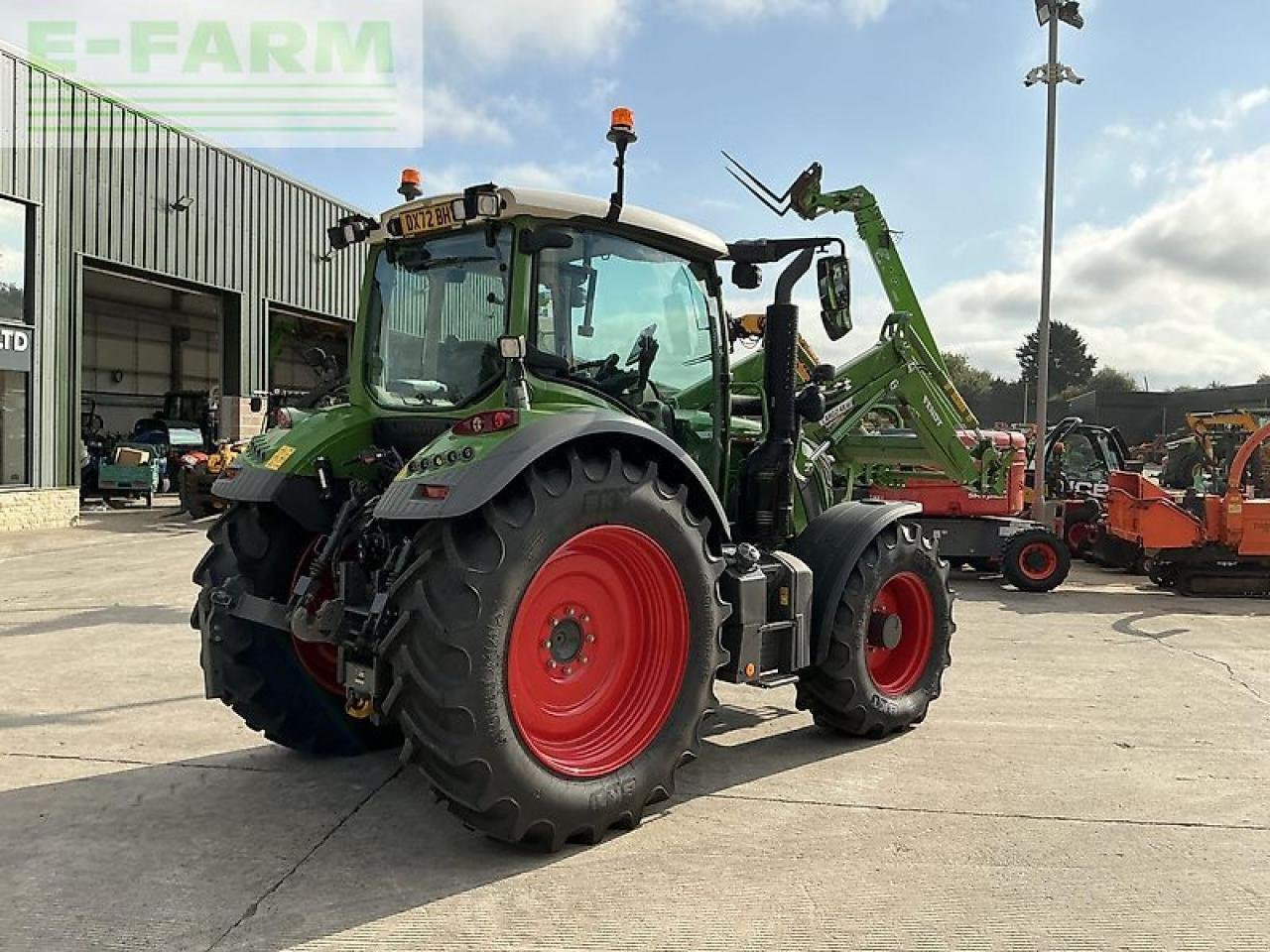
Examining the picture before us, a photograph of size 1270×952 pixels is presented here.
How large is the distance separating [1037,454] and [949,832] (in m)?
10.8

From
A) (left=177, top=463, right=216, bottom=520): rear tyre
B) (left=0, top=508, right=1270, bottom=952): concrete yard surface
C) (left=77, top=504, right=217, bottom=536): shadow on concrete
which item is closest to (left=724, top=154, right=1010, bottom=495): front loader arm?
(left=0, top=508, right=1270, bottom=952): concrete yard surface

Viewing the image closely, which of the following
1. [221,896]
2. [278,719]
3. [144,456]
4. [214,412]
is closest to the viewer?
[221,896]

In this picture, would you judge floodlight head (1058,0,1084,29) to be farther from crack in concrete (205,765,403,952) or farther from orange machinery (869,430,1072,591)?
crack in concrete (205,765,403,952)

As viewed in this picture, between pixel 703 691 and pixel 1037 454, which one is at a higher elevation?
pixel 1037 454

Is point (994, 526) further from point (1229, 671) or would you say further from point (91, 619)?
point (91, 619)

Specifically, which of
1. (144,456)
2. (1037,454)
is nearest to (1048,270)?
(1037,454)

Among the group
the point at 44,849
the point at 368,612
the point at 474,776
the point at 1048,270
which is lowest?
the point at 44,849

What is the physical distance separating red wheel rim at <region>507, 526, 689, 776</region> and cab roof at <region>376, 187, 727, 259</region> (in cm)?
133

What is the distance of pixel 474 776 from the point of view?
3.23 meters

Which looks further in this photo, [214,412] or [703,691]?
[214,412]

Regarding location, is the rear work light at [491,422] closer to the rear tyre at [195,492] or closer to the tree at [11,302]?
the tree at [11,302]

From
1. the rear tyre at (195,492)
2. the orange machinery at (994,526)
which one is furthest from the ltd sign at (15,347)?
the orange machinery at (994,526)

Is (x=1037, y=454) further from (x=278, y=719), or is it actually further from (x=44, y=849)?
(x=44, y=849)

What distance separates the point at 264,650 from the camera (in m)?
4.26
